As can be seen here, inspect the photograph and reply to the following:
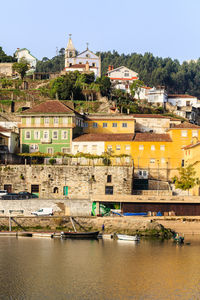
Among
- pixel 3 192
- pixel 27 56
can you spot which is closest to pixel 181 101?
pixel 27 56

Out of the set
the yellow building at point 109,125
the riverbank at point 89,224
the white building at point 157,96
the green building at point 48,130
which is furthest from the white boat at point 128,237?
the white building at point 157,96

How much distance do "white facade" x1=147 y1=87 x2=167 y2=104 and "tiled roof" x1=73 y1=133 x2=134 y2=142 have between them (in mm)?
41239

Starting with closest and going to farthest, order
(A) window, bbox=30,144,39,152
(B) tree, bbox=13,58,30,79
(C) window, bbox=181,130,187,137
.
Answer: (C) window, bbox=181,130,187,137 → (A) window, bbox=30,144,39,152 → (B) tree, bbox=13,58,30,79

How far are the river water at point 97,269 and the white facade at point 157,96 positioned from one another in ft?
215

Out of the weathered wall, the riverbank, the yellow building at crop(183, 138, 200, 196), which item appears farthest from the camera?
the yellow building at crop(183, 138, 200, 196)

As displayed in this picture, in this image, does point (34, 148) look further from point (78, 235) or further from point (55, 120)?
point (78, 235)

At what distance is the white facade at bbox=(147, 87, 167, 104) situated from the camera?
395ft

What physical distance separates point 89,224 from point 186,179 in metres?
16.2

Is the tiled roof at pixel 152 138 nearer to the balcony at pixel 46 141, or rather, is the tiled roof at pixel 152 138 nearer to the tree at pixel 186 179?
the tree at pixel 186 179

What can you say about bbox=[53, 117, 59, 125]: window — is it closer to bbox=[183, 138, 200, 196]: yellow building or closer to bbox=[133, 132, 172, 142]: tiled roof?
bbox=[133, 132, 172, 142]: tiled roof

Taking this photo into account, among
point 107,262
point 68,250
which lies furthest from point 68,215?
point 107,262

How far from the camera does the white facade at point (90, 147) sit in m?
77.4

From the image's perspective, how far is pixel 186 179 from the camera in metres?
70.8

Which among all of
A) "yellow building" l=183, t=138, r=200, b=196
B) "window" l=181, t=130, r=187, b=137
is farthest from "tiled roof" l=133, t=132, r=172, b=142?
"yellow building" l=183, t=138, r=200, b=196
